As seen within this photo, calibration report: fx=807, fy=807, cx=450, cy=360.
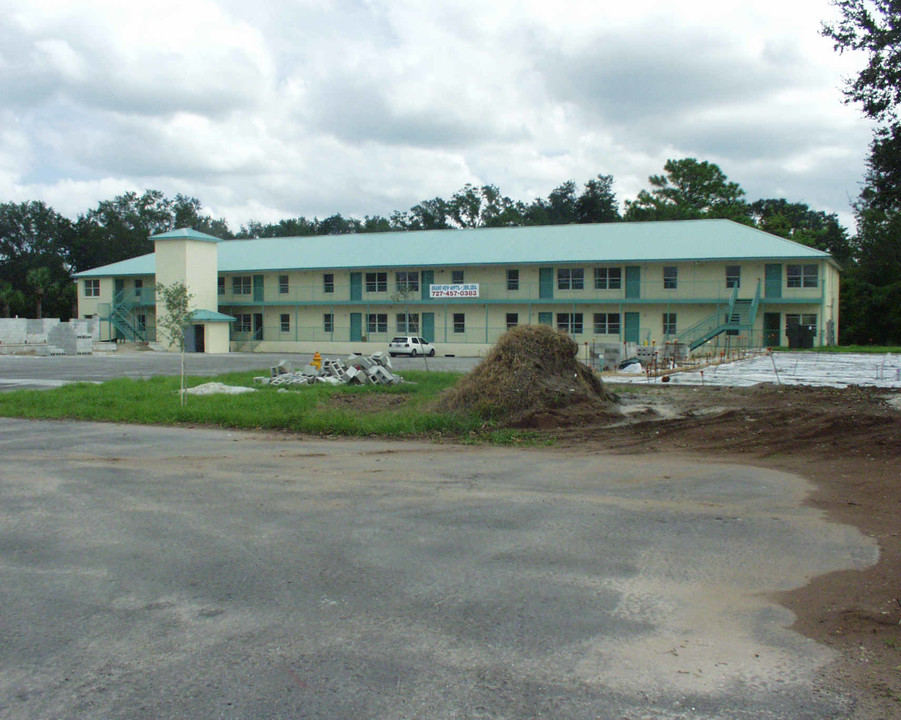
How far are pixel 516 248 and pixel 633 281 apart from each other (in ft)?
29.1

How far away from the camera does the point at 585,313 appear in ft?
178

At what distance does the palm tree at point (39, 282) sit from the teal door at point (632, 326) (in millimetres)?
56237

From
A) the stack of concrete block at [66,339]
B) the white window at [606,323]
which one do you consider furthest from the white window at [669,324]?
the stack of concrete block at [66,339]

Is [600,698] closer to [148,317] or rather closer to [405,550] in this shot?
[405,550]

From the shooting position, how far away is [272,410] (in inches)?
664

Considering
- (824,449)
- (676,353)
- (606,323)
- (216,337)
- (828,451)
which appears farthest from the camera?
(216,337)

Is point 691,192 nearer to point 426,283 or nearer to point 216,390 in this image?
point 426,283

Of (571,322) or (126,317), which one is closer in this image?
(571,322)

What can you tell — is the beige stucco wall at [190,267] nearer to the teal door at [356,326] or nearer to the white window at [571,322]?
the teal door at [356,326]

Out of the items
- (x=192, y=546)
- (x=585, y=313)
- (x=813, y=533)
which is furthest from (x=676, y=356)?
(x=192, y=546)

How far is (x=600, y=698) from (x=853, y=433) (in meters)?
10.5

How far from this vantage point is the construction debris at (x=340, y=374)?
2255cm

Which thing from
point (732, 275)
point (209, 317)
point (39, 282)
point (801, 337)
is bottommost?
point (801, 337)

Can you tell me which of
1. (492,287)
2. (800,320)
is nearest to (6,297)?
(492,287)
